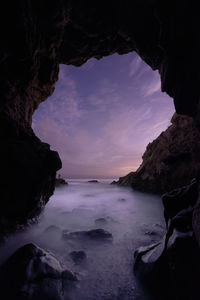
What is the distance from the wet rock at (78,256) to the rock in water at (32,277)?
83 cm

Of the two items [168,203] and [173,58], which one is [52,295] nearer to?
[168,203]

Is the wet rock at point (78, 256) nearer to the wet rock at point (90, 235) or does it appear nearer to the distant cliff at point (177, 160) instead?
the wet rock at point (90, 235)

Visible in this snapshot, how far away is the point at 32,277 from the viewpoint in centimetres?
297

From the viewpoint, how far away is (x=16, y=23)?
4.59m

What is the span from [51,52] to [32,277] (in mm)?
10367

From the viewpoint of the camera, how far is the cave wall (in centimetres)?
518

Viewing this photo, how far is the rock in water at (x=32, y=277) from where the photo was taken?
2.75 metres

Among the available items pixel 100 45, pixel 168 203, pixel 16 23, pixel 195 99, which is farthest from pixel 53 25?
pixel 168 203

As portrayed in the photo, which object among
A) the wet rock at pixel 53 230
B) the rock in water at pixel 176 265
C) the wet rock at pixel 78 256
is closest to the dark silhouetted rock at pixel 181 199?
the rock in water at pixel 176 265

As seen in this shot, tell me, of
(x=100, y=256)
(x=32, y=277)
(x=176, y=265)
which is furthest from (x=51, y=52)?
(x=176, y=265)

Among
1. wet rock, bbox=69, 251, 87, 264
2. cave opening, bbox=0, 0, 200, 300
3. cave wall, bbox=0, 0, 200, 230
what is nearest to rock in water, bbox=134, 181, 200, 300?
cave opening, bbox=0, 0, 200, 300

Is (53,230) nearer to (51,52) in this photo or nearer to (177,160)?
(51,52)

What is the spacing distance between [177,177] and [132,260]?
15.4 meters

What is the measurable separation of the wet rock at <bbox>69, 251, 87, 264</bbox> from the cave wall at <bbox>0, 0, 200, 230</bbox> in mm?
3059
